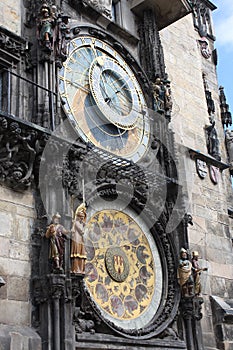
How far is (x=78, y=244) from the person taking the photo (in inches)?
261

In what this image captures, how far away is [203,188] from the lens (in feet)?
33.0

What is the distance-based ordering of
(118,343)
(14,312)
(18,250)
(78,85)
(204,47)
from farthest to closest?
(204,47) → (78,85) → (118,343) → (18,250) → (14,312)

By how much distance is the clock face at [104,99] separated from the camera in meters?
8.02

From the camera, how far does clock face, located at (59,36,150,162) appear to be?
802 centimetres

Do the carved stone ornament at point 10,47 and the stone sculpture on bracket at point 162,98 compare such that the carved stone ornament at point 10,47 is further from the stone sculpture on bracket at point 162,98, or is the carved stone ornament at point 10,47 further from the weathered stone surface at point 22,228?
the stone sculpture on bracket at point 162,98

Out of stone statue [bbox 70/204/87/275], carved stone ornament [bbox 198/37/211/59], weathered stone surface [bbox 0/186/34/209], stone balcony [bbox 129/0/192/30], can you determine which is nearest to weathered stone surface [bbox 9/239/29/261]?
weathered stone surface [bbox 0/186/34/209]

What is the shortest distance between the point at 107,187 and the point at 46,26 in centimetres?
236

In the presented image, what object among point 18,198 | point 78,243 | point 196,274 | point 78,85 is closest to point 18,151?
point 18,198

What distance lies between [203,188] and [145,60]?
2506 millimetres

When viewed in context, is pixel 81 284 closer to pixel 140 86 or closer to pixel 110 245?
pixel 110 245

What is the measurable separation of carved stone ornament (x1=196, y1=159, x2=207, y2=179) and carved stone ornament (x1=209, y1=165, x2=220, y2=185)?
8.3 inches

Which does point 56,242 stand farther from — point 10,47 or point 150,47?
point 150,47

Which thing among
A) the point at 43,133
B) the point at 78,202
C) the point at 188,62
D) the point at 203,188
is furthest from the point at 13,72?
the point at 188,62

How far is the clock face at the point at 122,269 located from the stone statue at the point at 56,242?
73cm
